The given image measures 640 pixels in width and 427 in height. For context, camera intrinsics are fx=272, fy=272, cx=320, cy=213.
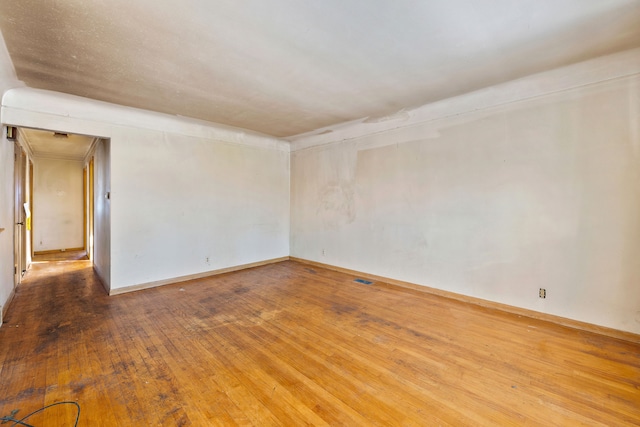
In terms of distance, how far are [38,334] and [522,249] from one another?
514 centimetres

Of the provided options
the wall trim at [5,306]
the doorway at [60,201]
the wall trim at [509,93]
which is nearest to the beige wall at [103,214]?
the wall trim at [5,306]

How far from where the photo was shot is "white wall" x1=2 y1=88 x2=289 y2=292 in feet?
11.8

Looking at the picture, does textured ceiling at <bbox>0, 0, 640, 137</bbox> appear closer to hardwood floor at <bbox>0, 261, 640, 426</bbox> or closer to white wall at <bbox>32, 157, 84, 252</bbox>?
hardwood floor at <bbox>0, 261, 640, 426</bbox>

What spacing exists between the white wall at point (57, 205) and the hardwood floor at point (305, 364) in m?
4.41

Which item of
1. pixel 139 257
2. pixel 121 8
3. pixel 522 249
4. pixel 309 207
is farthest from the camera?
pixel 309 207

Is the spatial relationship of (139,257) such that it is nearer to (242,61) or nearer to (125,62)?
(125,62)

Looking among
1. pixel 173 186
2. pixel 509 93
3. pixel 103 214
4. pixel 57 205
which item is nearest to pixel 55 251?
pixel 57 205

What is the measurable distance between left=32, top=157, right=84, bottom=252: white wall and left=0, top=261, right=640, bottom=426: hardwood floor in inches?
174

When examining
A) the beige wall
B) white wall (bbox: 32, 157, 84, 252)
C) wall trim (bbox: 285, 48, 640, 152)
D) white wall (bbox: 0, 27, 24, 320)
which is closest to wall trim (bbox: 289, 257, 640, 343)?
wall trim (bbox: 285, 48, 640, 152)

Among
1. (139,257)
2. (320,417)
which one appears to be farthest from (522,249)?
(139,257)

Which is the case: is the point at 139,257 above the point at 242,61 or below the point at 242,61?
below

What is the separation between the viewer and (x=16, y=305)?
334 centimetres

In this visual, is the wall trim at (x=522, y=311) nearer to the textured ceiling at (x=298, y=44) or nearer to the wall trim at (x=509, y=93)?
the wall trim at (x=509, y=93)

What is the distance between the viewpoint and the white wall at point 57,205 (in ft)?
21.9
